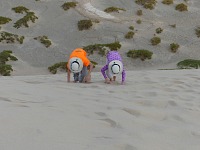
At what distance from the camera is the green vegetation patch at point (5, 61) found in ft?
51.5

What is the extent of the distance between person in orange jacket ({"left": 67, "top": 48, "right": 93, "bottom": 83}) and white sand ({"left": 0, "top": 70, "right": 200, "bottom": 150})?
172cm

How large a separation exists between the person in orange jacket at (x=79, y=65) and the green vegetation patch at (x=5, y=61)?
7.48 m

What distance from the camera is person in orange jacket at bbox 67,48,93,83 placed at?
8266mm

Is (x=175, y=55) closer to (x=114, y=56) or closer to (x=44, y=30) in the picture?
(x=44, y=30)

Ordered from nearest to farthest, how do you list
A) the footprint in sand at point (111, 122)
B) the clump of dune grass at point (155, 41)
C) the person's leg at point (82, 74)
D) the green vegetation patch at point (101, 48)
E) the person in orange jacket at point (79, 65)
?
the footprint in sand at point (111, 122)
the person in orange jacket at point (79, 65)
the person's leg at point (82, 74)
the green vegetation patch at point (101, 48)
the clump of dune grass at point (155, 41)

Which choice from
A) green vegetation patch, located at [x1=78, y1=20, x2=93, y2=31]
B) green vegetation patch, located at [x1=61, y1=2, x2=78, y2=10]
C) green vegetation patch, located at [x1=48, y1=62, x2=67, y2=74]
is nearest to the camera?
green vegetation patch, located at [x1=48, y1=62, x2=67, y2=74]

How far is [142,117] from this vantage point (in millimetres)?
4895

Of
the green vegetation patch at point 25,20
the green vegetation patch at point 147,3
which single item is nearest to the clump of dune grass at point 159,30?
the green vegetation patch at point 147,3

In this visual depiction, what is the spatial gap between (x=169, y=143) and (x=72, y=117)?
4.31ft

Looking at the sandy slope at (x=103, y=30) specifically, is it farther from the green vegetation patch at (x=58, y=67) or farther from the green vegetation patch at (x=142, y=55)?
the green vegetation patch at (x=58, y=67)

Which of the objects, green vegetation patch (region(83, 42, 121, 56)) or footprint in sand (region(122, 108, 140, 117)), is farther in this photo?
green vegetation patch (region(83, 42, 121, 56))

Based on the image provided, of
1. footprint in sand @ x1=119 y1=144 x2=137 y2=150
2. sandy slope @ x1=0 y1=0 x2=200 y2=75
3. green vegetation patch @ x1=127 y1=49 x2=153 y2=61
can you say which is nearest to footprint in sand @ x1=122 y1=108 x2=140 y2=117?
footprint in sand @ x1=119 y1=144 x2=137 y2=150

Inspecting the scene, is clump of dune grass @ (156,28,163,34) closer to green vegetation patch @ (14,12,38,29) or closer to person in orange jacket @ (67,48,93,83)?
green vegetation patch @ (14,12,38,29)

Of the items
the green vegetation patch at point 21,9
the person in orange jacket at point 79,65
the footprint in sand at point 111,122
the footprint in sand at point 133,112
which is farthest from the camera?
the green vegetation patch at point 21,9
